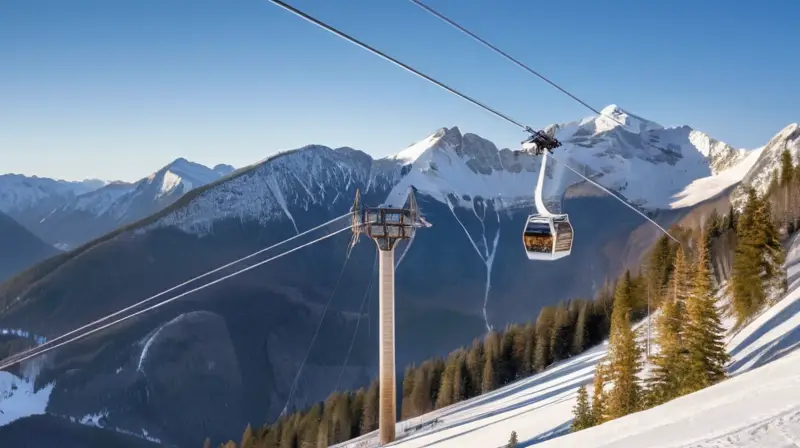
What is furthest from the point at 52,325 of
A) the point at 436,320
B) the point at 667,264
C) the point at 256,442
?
the point at 667,264

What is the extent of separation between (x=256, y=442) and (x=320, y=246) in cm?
13316

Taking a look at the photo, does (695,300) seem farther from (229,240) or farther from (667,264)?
(229,240)

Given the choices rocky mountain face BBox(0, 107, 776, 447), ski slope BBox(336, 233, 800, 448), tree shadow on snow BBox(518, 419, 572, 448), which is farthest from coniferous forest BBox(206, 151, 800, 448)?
rocky mountain face BBox(0, 107, 776, 447)

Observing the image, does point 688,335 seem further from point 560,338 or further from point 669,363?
point 560,338

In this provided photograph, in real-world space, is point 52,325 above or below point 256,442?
above

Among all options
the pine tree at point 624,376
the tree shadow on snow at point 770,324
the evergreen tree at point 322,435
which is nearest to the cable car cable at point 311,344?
the evergreen tree at point 322,435

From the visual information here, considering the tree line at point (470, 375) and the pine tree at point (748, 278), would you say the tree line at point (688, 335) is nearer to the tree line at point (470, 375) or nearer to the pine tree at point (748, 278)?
the pine tree at point (748, 278)

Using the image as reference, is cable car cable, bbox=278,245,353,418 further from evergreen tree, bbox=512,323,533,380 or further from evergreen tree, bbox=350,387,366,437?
evergreen tree, bbox=350,387,366,437

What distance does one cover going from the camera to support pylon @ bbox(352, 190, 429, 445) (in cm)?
3164

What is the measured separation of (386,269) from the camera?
3161 centimetres

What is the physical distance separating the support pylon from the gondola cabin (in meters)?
13.8

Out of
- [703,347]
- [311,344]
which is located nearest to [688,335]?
[703,347]

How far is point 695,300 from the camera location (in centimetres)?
2311

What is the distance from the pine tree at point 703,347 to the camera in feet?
69.2
